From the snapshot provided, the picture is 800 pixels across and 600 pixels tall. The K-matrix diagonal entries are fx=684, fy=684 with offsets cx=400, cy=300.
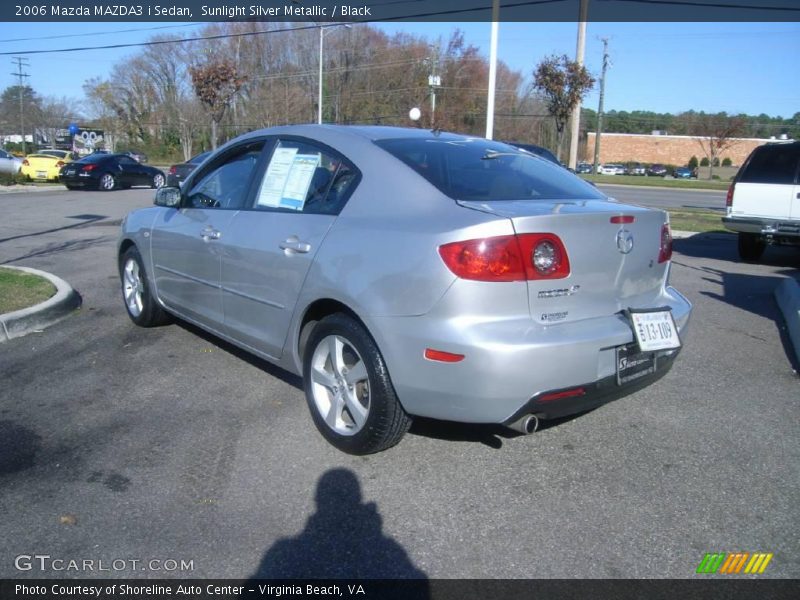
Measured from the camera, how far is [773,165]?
33.4 feet

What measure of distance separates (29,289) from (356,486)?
4.80 metres

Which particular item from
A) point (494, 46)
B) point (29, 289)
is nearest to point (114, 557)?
point (29, 289)

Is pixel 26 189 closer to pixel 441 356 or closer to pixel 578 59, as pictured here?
pixel 578 59

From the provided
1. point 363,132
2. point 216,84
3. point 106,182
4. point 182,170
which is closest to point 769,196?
point 363,132

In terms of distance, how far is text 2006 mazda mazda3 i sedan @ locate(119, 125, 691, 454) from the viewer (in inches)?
119

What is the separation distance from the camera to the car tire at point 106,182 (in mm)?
23828

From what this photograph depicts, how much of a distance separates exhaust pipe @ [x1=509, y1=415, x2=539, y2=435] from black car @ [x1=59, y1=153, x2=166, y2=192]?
23530 mm

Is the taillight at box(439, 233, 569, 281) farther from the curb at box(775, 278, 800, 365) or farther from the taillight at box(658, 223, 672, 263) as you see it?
the curb at box(775, 278, 800, 365)

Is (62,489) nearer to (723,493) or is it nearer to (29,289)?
(723,493)

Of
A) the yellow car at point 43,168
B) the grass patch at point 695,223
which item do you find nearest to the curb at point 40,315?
the grass patch at point 695,223

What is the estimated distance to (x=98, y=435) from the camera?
3.87 meters

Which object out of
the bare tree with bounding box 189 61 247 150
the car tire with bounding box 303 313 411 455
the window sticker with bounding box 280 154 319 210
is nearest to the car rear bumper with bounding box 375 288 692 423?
the car tire with bounding box 303 313 411 455

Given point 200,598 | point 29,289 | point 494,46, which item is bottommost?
point 200,598

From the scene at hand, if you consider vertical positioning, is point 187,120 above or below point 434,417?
above
